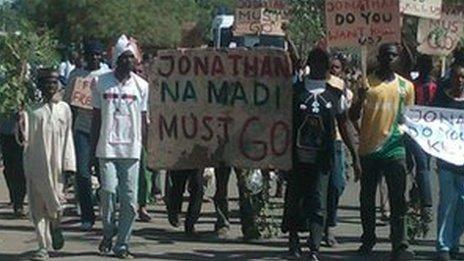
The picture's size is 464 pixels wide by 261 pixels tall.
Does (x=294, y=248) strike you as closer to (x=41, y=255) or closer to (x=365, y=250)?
(x=365, y=250)

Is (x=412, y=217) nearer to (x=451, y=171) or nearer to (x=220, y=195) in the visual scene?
(x=451, y=171)

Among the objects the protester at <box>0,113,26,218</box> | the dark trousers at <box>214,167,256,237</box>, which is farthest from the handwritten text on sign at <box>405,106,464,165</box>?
the protester at <box>0,113,26,218</box>

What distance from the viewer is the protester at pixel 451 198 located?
440 inches

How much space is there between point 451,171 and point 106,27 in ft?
182

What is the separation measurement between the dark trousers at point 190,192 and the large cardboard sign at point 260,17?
5.45m

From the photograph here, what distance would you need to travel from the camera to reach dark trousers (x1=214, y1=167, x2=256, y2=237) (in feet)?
40.5

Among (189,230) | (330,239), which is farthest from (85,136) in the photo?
(330,239)

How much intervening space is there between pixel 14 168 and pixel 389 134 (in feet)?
17.0

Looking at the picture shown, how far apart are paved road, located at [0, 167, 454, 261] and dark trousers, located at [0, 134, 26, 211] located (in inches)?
10.7

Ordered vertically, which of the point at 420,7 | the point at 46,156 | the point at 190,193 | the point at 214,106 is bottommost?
the point at 190,193

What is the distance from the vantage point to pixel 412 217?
39.4 ft

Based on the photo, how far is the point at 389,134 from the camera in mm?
10953

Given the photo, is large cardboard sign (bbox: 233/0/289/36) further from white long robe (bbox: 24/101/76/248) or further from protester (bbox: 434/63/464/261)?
white long robe (bbox: 24/101/76/248)

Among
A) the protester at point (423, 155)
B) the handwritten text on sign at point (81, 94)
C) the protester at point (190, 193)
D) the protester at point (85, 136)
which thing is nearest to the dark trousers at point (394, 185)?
the protester at point (423, 155)
